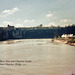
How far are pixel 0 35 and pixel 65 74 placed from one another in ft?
474

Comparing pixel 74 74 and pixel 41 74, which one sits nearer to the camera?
pixel 74 74

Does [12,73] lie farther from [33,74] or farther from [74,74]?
[74,74]

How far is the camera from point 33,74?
54.4ft

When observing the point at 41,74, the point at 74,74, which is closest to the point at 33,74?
the point at 41,74

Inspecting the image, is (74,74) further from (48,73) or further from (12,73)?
(12,73)

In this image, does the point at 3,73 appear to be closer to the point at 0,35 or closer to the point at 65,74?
the point at 65,74

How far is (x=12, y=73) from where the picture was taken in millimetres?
17062

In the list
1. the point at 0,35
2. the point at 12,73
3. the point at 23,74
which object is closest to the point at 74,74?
the point at 23,74

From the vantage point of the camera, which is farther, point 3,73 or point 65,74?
point 3,73

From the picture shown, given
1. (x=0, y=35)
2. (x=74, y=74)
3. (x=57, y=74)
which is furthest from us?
(x=0, y=35)

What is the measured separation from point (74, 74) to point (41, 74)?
397cm

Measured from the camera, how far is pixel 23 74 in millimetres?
16500

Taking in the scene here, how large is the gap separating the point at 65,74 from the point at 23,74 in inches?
200

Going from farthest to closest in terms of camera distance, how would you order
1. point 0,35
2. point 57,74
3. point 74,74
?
point 0,35, point 57,74, point 74,74
